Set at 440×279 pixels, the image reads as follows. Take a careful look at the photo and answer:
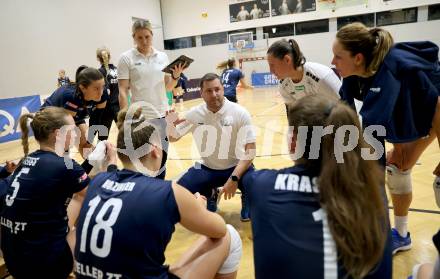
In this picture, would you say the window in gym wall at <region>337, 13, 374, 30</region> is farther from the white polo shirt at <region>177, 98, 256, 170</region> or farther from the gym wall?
the white polo shirt at <region>177, 98, 256, 170</region>

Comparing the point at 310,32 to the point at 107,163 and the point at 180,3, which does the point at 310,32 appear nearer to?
the point at 180,3

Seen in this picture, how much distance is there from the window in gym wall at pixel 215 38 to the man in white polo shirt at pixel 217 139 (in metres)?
16.5

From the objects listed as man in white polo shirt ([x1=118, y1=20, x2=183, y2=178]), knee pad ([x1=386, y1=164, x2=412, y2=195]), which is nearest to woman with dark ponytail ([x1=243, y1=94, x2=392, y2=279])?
knee pad ([x1=386, y1=164, x2=412, y2=195])

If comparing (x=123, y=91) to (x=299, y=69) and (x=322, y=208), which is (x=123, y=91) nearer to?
(x=299, y=69)

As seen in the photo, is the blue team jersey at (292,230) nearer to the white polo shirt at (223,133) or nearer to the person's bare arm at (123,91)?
the white polo shirt at (223,133)

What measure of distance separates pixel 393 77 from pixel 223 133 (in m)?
1.55

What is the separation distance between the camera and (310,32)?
17266 millimetres

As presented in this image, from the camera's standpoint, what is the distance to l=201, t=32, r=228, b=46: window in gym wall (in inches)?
748

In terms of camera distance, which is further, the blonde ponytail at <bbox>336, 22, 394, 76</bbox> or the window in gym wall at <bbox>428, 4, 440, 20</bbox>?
the window in gym wall at <bbox>428, 4, 440, 20</bbox>

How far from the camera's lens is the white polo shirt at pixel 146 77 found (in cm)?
347

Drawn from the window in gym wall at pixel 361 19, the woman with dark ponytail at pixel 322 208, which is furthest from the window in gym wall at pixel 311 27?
the woman with dark ponytail at pixel 322 208

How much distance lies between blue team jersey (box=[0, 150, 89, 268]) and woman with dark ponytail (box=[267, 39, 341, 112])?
1795 millimetres

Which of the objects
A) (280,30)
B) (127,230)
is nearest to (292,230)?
(127,230)

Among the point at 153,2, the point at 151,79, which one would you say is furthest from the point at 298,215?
the point at 153,2
